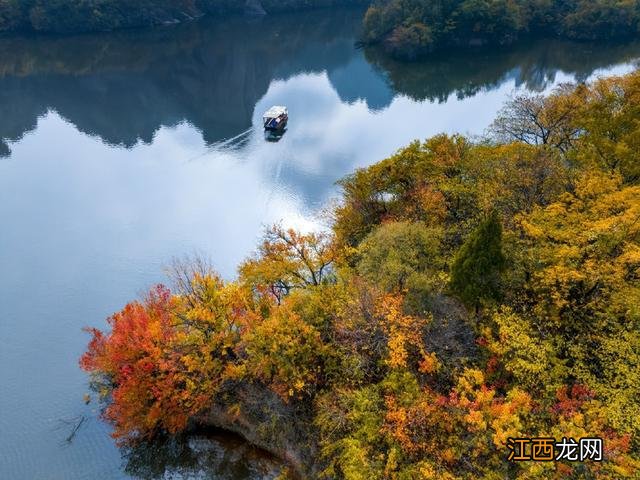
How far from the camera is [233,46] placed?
89.3m

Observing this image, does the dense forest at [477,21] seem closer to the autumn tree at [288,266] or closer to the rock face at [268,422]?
the autumn tree at [288,266]

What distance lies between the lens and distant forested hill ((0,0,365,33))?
88.0 meters

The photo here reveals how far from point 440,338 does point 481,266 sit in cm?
315

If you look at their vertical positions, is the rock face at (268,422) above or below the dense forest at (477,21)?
below

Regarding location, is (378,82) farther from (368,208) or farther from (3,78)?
(3,78)

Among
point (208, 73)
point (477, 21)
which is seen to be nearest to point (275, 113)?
point (208, 73)

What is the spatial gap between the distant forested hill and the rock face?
3679 inches

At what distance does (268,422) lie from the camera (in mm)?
20391

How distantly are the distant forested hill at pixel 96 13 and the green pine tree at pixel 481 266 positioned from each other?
9756cm

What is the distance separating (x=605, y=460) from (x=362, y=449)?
24.1 ft

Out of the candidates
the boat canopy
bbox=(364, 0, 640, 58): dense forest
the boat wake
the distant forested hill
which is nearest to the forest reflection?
the boat wake

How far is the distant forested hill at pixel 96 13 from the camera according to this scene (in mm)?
88000

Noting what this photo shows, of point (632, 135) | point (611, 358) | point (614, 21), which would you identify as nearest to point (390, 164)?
point (632, 135)

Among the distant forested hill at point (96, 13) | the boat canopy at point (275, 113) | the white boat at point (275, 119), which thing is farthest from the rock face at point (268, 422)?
the distant forested hill at point (96, 13)
